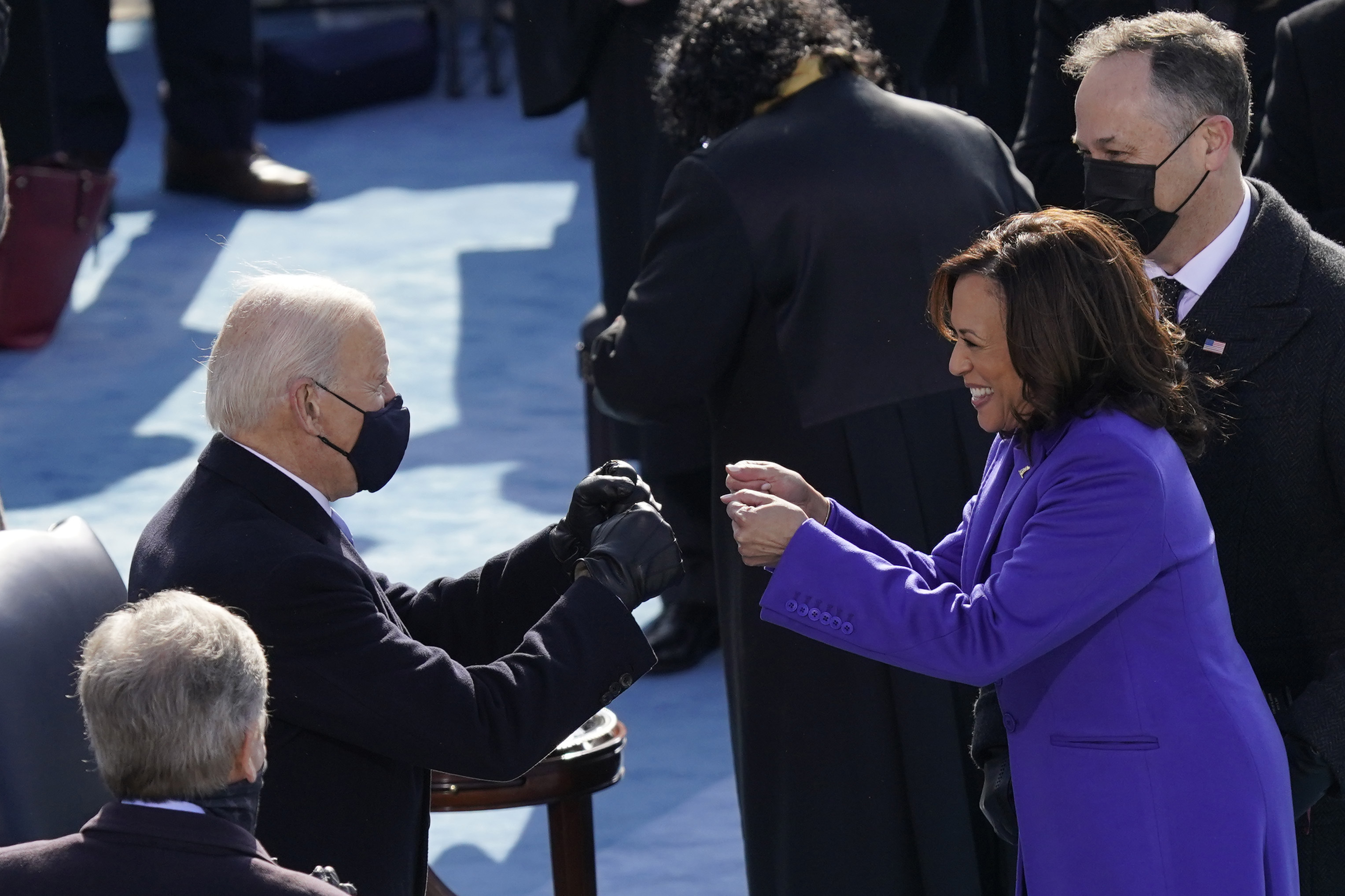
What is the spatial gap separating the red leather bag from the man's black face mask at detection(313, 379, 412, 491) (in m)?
4.55

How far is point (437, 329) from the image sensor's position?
7.19 m

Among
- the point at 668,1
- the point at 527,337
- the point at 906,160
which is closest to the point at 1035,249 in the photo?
the point at 906,160

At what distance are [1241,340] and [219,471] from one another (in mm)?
1428

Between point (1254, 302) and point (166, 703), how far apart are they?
5.17 ft

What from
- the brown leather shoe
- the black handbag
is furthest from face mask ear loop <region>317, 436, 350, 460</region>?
→ the black handbag

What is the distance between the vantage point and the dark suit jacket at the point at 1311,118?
11.0ft

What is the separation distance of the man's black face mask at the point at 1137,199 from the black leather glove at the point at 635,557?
0.80 m

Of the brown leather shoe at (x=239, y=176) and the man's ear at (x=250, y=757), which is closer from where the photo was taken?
the man's ear at (x=250, y=757)

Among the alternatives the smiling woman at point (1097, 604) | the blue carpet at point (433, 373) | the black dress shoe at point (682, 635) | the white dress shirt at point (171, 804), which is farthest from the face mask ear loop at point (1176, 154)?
the black dress shoe at point (682, 635)

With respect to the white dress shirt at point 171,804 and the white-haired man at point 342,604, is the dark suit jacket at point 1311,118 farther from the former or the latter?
the white dress shirt at point 171,804

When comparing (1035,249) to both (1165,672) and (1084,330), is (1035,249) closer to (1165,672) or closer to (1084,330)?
(1084,330)

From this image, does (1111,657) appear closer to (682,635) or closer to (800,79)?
(800,79)

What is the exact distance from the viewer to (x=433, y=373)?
22.3 ft

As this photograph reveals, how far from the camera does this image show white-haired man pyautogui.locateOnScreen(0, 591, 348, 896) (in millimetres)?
1728
